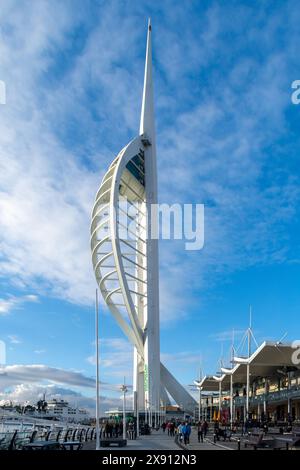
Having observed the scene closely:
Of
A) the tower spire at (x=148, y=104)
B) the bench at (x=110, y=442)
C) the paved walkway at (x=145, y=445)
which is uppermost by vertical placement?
the tower spire at (x=148, y=104)

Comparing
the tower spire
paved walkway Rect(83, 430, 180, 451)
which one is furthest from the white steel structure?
paved walkway Rect(83, 430, 180, 451)

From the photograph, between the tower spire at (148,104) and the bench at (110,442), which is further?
the tower spire at (148,104)

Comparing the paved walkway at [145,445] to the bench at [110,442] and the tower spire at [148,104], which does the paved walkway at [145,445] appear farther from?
the tower spire at [148,104]

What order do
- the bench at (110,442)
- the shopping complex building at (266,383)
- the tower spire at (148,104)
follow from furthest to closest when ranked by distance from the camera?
the tower spire at (148,104), the shopping complex building at (266,383), the bench at (110,442)

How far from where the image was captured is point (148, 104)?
7700 centimetres

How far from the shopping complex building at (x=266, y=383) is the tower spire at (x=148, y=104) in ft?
109

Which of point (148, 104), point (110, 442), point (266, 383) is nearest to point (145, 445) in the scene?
point (110, 442)

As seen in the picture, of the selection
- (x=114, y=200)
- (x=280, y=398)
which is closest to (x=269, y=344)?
(x=280, y=398)

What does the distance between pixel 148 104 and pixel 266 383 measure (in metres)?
40.4

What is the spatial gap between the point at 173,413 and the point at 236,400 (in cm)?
944

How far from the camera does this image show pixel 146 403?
63.0 m

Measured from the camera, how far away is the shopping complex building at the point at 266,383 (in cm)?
4984

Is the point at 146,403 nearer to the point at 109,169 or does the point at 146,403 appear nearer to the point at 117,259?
the point at 117,259

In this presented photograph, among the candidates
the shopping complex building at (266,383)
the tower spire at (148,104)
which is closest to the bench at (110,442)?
the shopping complex building at (266,383)
